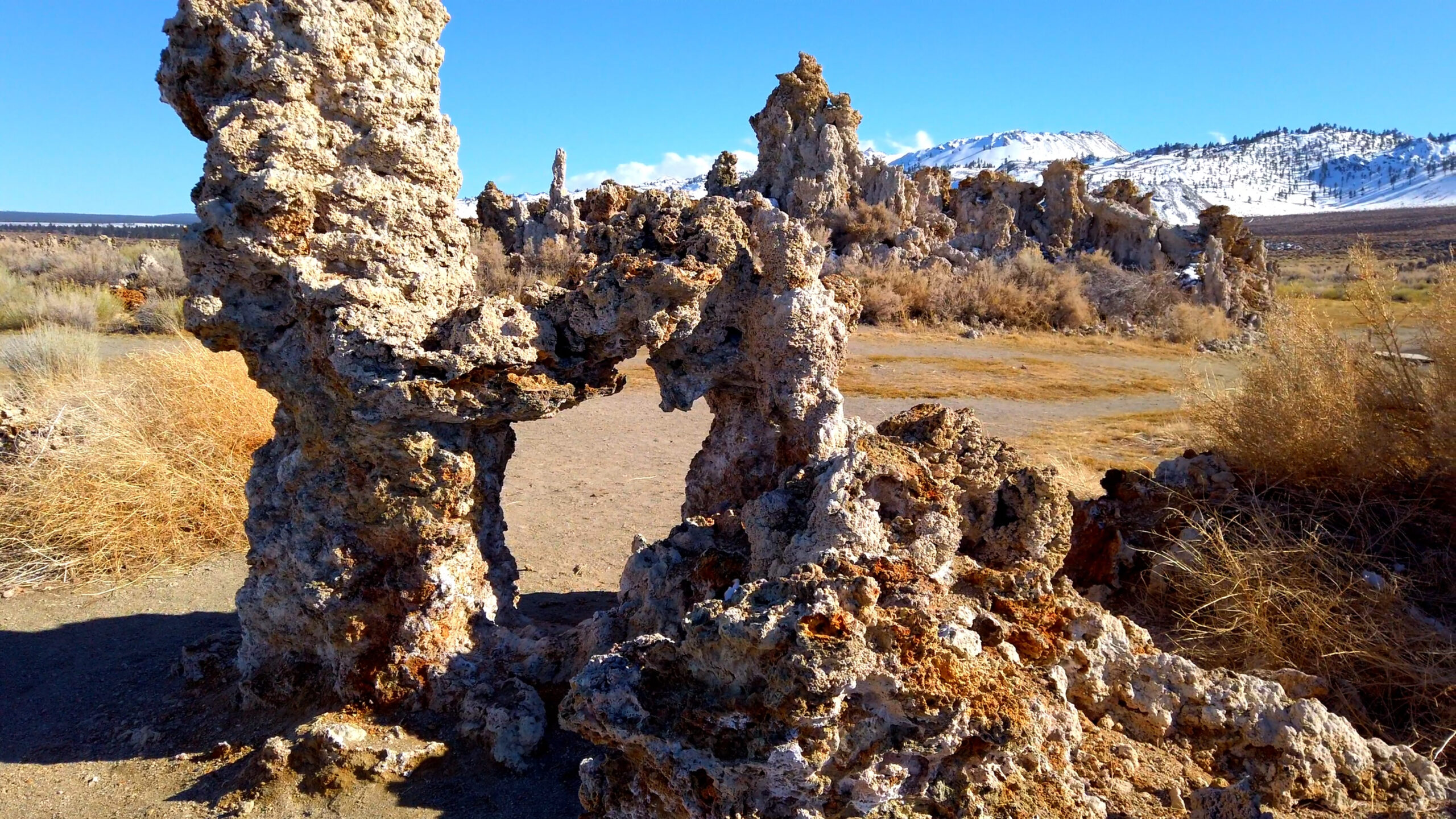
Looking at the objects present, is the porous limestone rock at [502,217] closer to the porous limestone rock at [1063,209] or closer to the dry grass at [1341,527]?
the porous limestone rock at [1063,209]

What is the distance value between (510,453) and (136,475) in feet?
10.0

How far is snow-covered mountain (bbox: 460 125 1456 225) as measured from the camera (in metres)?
102

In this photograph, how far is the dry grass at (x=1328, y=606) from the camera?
10.2 ft

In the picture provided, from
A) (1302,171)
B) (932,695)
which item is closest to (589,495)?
(932,695)

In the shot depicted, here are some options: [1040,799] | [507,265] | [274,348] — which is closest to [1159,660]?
[1040,799]

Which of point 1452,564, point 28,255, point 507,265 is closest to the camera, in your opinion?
point 1452,564

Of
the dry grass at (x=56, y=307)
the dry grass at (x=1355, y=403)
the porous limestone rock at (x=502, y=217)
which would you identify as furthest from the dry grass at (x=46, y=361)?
the porous limestone rock at (x=502, y=217)

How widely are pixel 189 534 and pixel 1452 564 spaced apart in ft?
20.3

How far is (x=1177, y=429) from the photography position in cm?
820

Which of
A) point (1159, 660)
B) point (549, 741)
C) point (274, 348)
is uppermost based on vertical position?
point (274, 348)

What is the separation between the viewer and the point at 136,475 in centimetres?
499

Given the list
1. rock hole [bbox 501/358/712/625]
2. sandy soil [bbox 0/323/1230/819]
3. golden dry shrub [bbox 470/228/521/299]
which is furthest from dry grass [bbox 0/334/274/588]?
golden dry shrub [bbox 470/228/521/299]

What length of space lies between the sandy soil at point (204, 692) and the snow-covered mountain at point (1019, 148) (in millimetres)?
151326

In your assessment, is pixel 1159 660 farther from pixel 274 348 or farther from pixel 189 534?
pixel 189 534
